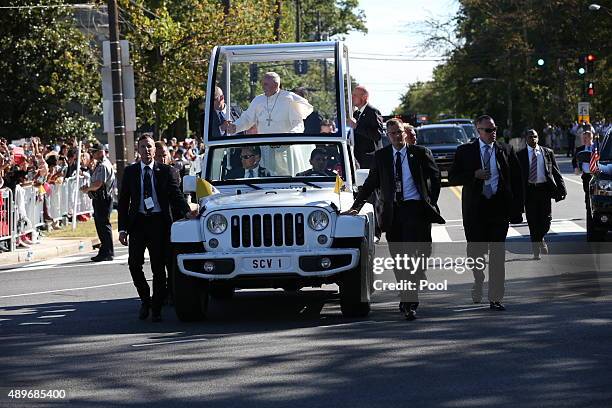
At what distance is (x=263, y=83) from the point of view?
16.2 metres

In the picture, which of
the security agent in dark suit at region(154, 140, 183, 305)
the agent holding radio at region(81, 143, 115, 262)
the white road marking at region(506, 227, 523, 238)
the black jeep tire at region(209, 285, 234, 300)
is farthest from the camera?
the white road marking at region(506, 227, 523, 238)

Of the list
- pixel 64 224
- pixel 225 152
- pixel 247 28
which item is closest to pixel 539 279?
pixel 225 152

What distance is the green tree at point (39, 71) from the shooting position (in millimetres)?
41781

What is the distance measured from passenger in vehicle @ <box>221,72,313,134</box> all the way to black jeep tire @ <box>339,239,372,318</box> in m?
2.84

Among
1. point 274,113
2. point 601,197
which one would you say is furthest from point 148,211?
point 601,197

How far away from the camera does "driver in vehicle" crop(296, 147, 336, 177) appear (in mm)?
14594

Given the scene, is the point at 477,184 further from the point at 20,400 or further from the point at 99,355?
the point at 20,400

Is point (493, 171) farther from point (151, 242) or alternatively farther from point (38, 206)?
point (38, 206)

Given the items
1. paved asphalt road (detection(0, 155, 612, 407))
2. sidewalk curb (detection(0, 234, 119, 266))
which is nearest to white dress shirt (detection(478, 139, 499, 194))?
paved asphalt road (detection(0, 155, 612, 407))

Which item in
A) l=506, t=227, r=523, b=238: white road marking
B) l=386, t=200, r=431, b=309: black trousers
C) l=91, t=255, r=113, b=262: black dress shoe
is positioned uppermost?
l=386, t=200, r=431, b=309: black trousers

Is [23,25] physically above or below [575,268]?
above

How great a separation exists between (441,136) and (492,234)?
28990 millimetres

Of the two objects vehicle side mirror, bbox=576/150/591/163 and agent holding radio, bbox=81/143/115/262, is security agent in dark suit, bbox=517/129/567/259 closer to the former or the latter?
vehicle side mirror, bbox=576/150/591/163

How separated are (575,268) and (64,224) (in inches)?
623
